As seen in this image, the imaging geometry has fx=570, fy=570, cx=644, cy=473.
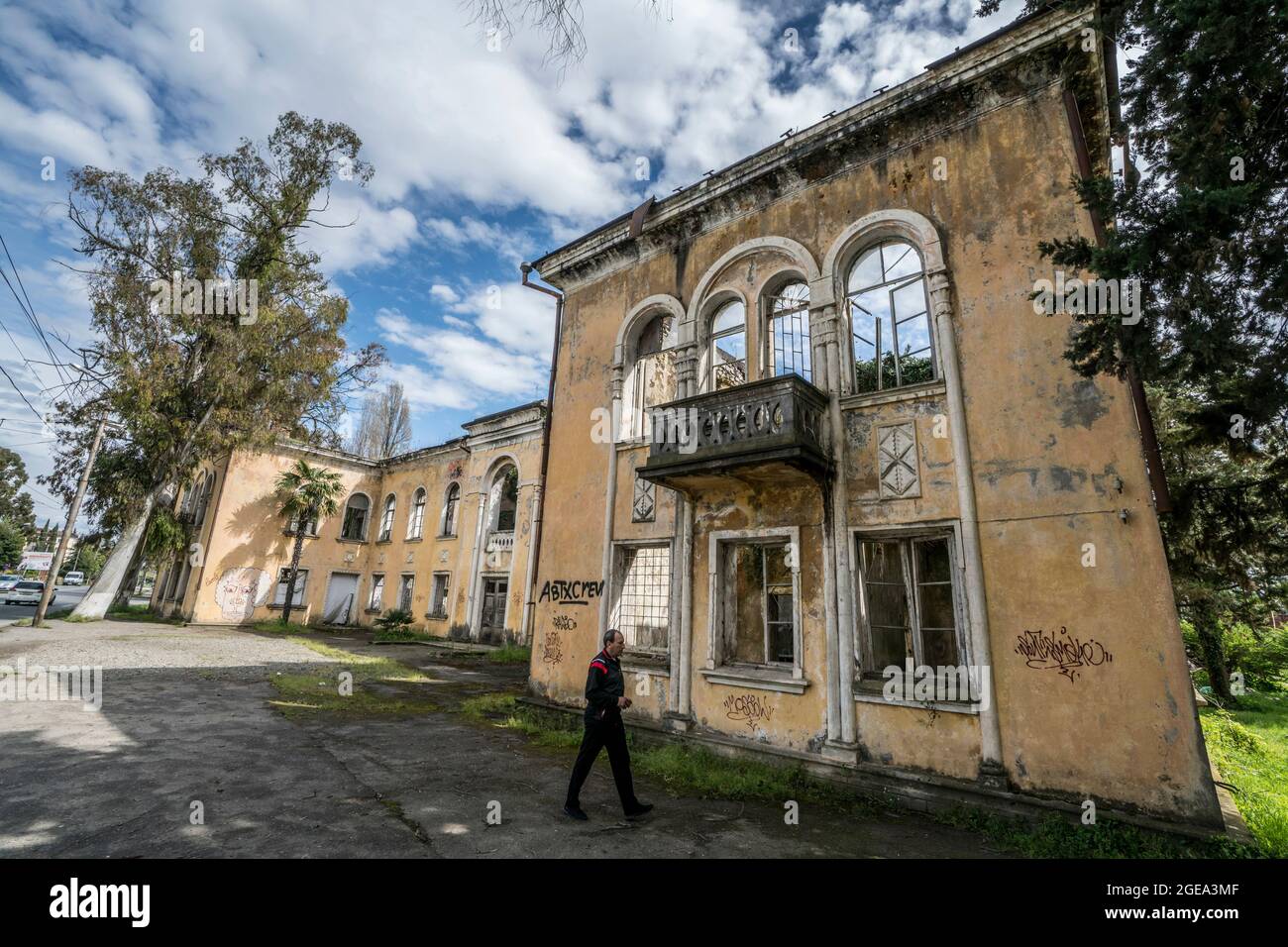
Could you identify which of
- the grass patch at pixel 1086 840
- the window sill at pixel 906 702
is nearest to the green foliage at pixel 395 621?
the window sill at pixel 906 702

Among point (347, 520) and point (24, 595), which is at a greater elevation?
point (347, 520)

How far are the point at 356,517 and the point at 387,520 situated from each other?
188 cm

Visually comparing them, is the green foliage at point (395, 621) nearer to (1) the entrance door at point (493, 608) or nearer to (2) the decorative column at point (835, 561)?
(1) the entrance door at point (493, 608)

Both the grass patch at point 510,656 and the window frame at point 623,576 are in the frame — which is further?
the grass patch at point 510,656

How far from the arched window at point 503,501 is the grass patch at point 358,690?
784 centimetres

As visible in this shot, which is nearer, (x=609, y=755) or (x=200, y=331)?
(x=609, y=755)

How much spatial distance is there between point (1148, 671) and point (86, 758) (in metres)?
10.5

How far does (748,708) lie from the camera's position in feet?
24.6

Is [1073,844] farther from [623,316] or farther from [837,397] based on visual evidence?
[623,316]

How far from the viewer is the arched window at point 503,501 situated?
22.5 metres

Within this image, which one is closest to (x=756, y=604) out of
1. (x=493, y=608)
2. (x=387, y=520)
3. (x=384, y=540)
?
(x=493, y=608)

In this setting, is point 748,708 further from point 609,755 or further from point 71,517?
point 71,517

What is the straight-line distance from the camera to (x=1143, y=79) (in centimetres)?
478
